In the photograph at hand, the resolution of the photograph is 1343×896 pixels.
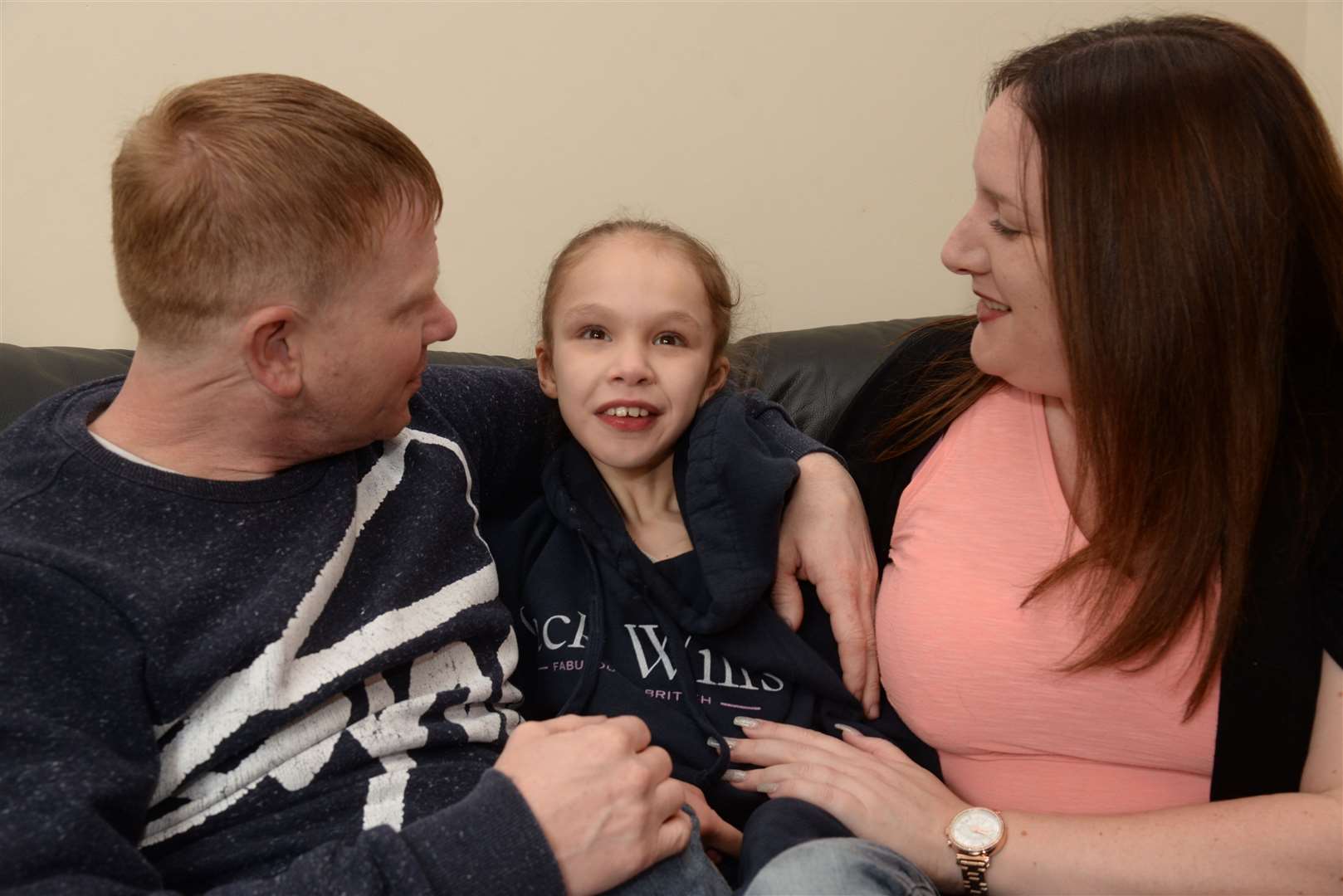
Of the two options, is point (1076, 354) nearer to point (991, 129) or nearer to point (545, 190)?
point (991, 129)

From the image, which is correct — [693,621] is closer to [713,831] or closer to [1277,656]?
[713,831]

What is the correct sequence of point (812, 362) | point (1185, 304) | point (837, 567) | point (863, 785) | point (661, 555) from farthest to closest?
point (812, 362), point (661, 555), point (837, 567), point (863, 785), point (1185, 304)

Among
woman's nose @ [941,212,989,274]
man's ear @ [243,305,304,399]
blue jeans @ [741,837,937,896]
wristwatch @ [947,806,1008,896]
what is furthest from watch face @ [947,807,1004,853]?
man's ear @ [243,305,304,399]

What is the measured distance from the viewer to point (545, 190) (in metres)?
2.18

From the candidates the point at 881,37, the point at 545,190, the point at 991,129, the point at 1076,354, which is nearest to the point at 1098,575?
the point at 1076,354

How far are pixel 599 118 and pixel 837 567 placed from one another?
1.09 meters

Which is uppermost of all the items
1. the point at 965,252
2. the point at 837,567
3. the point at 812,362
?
the point at 965,252

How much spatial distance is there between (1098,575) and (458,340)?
4.30 ft

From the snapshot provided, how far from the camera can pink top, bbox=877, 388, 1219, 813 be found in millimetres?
1323

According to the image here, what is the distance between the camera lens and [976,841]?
1.30m

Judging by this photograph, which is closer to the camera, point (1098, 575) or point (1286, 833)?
point (1286, 833)

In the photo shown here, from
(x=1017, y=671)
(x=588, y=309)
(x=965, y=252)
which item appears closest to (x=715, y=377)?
(x=588, y=309)

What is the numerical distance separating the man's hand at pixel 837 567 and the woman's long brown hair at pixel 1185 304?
269 mm

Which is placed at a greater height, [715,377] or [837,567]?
[715,377]
